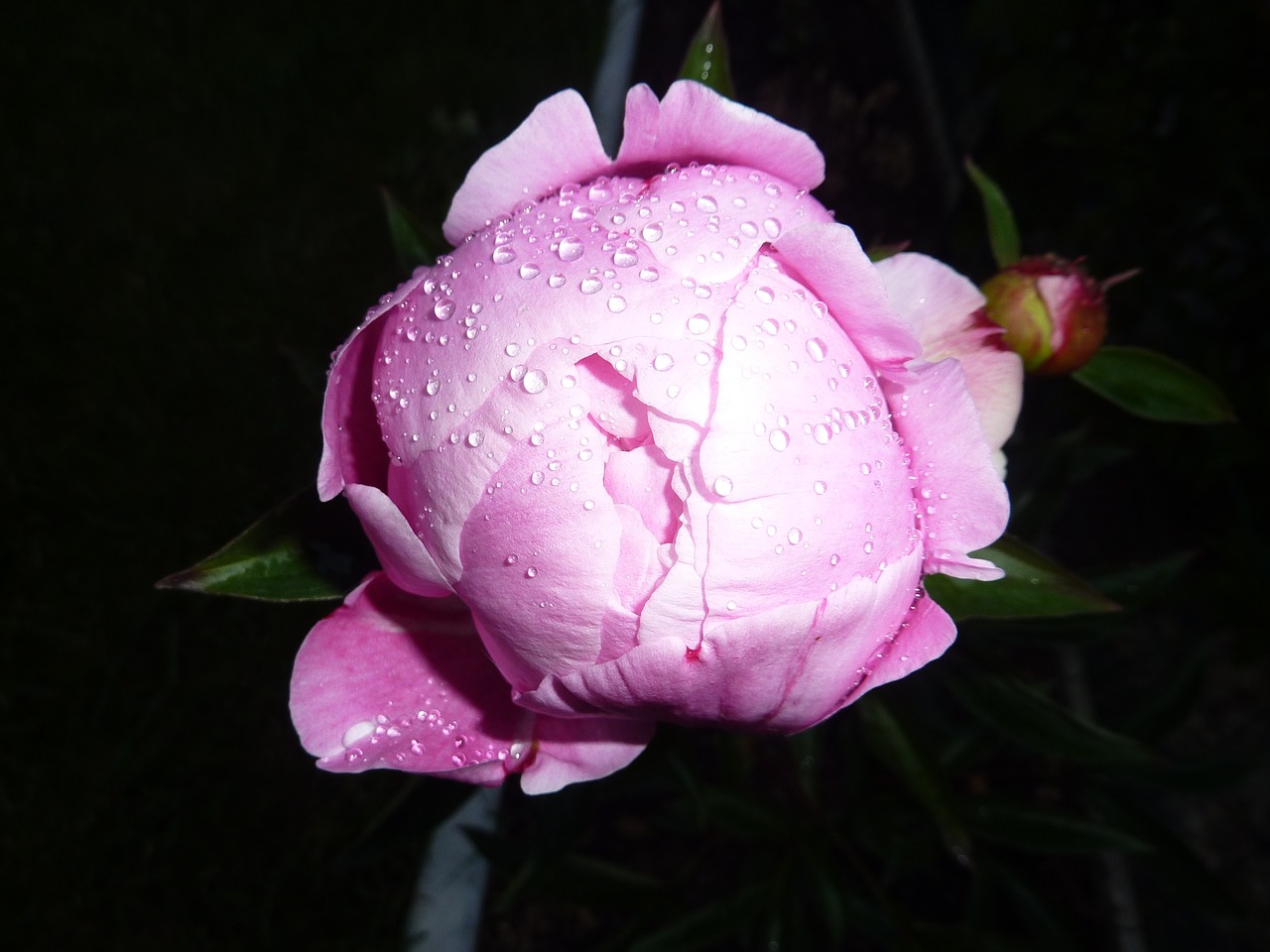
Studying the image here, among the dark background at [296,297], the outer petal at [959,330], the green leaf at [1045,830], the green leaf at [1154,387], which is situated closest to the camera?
the outer petal at [959,330]

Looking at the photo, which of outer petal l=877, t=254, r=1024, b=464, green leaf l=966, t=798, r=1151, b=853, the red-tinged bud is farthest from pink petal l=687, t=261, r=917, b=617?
green leaf l=966, t=798, r=1151, b=853

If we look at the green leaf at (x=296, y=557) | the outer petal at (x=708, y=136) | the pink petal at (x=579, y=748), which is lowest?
the pink petal at (x=579, y=748)

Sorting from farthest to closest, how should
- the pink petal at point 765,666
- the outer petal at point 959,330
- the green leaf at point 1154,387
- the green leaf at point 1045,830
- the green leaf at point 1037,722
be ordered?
the green leaf at point 1045,830, the green leaf at point 1037,722, the green leaf at point 1154,387, the outer petal at point 959,330, the pink petal at point 765,666

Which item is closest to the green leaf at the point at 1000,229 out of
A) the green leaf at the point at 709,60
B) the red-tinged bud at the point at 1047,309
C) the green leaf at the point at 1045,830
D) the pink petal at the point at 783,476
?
the red-tinged bud at the point at 1047,309

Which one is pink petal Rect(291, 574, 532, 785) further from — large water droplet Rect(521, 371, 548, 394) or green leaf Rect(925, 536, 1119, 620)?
green leaf Rect(925, 536, 1119, 620)

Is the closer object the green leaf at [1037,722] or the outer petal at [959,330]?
the outer petal at [959,330]

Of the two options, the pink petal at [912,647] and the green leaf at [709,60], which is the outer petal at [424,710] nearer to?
the pink petal at [912,647]
